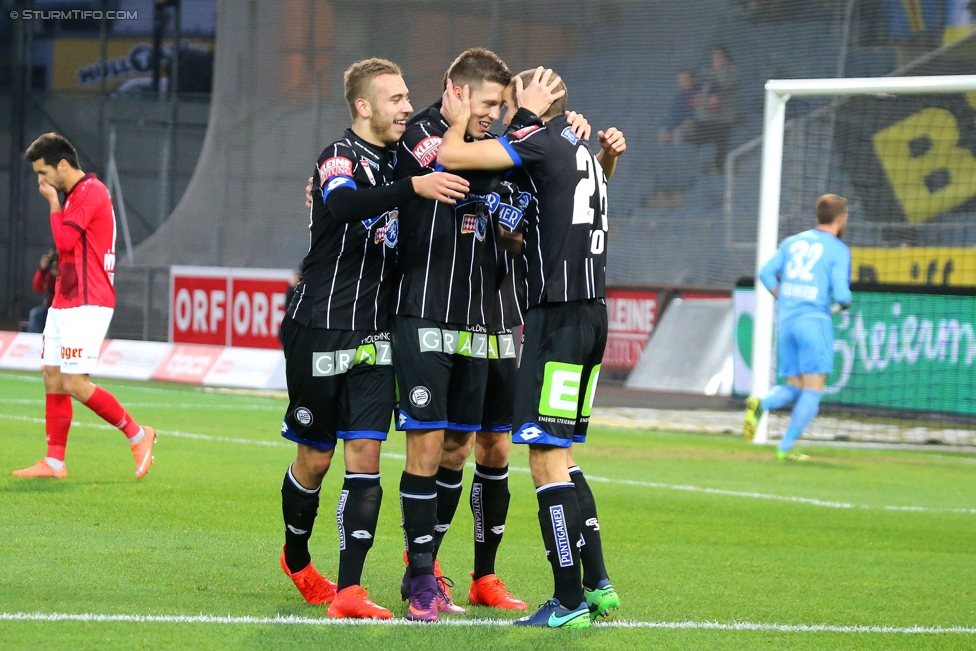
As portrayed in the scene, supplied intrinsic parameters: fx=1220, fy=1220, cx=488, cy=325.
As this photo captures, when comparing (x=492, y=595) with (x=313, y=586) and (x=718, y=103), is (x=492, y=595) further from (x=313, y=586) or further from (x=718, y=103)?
(x=718, y=103)

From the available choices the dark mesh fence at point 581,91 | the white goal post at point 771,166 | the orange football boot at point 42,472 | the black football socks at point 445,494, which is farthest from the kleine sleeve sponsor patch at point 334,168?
the dark mesh fence at point 581,91

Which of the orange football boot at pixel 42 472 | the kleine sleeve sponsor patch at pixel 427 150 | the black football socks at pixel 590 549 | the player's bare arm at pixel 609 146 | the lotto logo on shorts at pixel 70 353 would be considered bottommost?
the orange football boot at pixel 42 472

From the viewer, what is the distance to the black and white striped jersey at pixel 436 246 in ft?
15.9

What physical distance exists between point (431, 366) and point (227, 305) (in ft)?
48.9

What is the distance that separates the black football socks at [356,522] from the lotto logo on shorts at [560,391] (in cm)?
74

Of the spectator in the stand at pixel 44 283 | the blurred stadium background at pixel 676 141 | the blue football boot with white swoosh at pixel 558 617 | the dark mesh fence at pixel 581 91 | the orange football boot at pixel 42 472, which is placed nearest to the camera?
the blue football boot with white swoosh at pixel 558 617

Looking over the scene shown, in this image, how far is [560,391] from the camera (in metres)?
4.68

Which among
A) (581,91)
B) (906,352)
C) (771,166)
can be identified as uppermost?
(581,91)

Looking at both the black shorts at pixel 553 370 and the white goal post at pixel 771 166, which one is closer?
the black shorts at pixel 553 370

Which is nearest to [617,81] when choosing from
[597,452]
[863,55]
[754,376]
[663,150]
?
[663,150]

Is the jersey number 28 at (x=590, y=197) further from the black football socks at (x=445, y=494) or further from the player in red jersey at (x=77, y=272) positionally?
the player in red jersey at (x=77, y=272)

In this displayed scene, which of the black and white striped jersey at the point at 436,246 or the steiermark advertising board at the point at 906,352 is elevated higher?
the black and white striped jersey at the point at 436,246

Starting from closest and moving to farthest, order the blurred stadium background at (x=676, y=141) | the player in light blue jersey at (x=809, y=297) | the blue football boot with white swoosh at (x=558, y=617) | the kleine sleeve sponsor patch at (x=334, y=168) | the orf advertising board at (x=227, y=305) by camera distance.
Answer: the blue football boot with white swoosh at (x=558, y=617) < the kleine sleeve sponsor patch at (x=334, y=168) < the player in light blue jersey at (x=809, y=297) < the blurred stadium background at (x=676, y=141) < the orf advertising board at (x=227, y=305)

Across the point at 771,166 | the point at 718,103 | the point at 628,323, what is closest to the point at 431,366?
the point at 771,166
